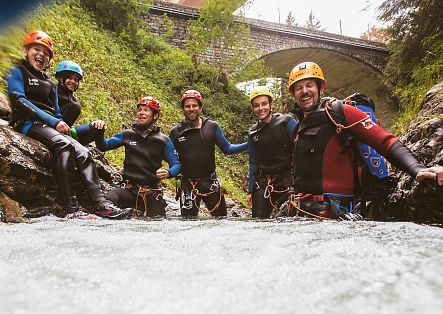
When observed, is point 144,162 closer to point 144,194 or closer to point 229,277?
point 144,194

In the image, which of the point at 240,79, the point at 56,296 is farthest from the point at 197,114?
the point at 240,79

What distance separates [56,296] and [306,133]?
3014mm

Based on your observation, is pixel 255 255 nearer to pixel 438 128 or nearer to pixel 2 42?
pixel 2 42

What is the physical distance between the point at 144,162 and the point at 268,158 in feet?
6.12

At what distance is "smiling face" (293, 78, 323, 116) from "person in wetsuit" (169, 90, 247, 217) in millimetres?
1863

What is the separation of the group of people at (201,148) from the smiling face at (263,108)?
0.02 meters

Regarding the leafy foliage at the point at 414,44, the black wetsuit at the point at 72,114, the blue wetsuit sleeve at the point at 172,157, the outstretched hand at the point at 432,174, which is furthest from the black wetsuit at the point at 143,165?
the leafy foliage at the point at 414,44

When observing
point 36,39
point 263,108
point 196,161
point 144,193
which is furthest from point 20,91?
point 263,108

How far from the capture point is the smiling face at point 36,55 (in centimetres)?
416

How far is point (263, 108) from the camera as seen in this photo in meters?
5.12

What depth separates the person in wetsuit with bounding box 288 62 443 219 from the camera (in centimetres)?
321

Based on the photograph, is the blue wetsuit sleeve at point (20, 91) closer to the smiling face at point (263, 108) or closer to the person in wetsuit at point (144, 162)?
the person in wetsuit at point (144, 162)

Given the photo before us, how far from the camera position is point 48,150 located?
414 cm

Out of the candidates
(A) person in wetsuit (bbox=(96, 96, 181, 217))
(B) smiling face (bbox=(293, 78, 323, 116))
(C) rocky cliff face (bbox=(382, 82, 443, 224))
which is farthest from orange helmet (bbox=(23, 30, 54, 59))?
(C) rocky cliff face (bbox=(382, 82, 443, 224))
